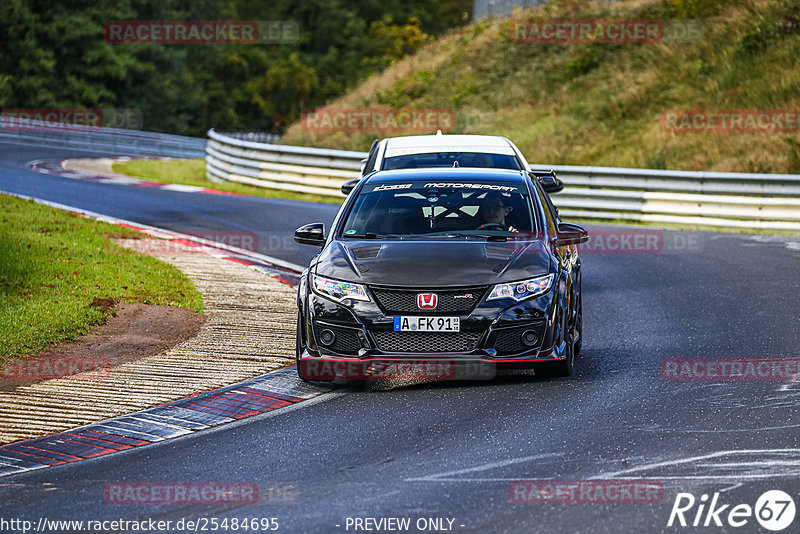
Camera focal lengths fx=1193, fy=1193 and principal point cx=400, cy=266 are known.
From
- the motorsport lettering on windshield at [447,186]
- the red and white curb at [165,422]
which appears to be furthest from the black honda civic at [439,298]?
the motorsport lettering on windshield at [447,186]

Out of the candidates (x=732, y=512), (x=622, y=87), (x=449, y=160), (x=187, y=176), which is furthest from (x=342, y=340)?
(x=622, y=87)

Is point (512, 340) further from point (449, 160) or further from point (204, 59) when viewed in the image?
point (204, 59)

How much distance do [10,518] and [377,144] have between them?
32.8 ft

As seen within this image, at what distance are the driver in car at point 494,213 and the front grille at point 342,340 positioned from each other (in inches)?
64.5

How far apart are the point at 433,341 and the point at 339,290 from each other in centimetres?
82

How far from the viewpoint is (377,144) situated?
15477 mm

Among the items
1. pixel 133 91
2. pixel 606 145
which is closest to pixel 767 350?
pixel 606 145

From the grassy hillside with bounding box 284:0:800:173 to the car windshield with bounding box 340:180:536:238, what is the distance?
1654cm

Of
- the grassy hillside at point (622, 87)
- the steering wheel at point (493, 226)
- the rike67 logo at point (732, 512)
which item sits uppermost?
the grassy hillside at point (622, 87)

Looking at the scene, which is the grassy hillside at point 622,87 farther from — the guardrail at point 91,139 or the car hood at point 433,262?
the car hood at point 433,262

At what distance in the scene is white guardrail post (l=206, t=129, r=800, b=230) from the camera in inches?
843

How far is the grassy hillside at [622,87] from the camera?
28203mm

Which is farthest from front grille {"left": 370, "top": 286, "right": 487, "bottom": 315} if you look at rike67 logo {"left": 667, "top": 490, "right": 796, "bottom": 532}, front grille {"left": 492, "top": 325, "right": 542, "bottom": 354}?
rike67 logo {"left": 667, "top": 490, "right": 796, "bottom": 532}

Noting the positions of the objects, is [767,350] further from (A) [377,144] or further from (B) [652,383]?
(A) [377,144]
